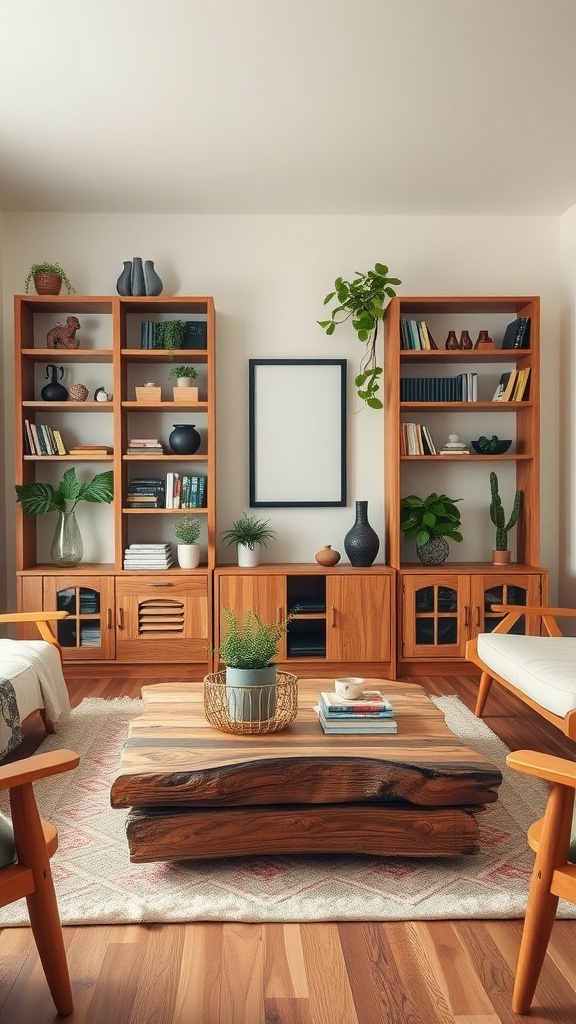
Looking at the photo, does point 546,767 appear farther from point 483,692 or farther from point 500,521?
point 500,521

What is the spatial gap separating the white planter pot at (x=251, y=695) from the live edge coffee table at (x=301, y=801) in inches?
7.0

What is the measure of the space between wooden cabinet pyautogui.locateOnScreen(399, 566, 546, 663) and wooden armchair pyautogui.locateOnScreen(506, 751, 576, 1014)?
3.08 metres

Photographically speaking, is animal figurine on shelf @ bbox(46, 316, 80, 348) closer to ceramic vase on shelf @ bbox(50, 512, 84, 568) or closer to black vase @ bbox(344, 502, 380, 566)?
ceramic vase on shelf @ bbox(50, 512, 84, 568)

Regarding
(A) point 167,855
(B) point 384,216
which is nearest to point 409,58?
(B) point 384,216

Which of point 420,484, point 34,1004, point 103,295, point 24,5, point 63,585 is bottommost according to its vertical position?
point 34,1004

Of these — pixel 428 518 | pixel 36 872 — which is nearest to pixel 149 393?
pixel 428 518

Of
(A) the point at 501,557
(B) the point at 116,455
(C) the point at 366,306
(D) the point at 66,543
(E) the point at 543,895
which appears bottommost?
(E) the point at 543,895

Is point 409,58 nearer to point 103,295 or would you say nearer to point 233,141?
point 233,141

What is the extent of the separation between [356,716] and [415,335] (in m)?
2.91

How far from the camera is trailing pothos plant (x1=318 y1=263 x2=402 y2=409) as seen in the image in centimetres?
493

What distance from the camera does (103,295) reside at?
514 centimetres

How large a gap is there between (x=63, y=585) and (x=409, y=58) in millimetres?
3188

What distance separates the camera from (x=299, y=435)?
5.25 metres

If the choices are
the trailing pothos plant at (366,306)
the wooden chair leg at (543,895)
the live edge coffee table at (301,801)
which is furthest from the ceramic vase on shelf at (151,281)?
the wooden chair leg at (543,895)
